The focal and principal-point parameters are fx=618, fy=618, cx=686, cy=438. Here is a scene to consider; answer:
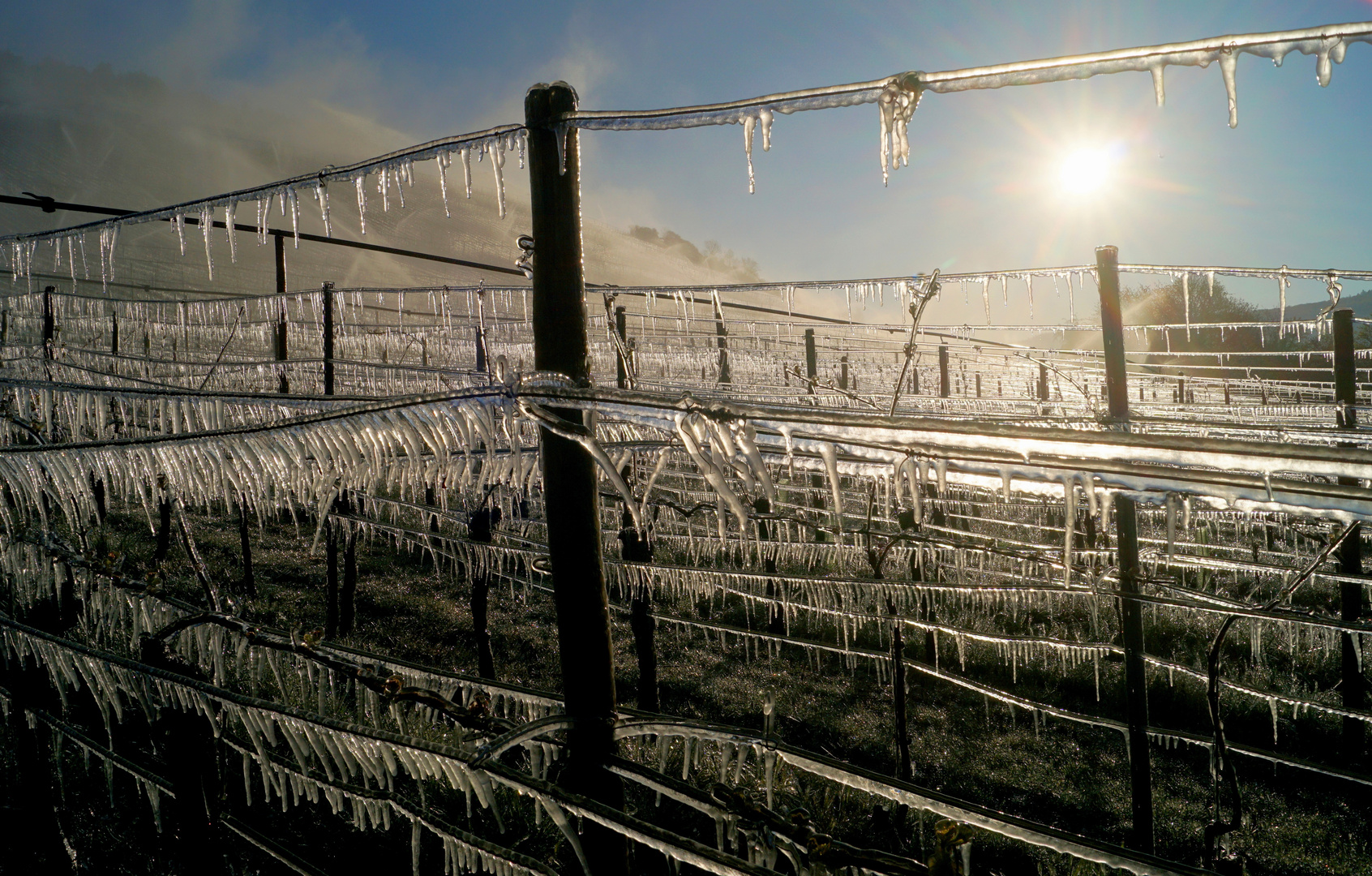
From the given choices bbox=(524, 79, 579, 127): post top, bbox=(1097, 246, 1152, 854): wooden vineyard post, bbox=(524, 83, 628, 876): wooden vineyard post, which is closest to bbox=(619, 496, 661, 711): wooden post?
bbox=(1097, 246, 1152, 854): wooden vineyard post

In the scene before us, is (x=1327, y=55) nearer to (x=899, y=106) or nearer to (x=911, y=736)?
(x=899, y=106)

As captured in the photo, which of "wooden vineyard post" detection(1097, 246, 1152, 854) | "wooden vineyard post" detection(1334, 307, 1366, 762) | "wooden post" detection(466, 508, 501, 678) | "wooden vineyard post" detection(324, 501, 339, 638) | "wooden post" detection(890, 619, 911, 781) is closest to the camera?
"wooden vineyard post" detection(1097, 246, 1152, 854)

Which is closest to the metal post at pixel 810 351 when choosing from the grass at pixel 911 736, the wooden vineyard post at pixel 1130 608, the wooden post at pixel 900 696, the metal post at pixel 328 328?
the grass at pixel 911 736

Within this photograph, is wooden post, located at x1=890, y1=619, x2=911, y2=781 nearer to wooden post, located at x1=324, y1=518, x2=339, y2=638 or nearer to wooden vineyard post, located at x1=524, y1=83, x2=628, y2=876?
wooden vineyard post, located at x1=524, y1=83, x2=628, y2=876

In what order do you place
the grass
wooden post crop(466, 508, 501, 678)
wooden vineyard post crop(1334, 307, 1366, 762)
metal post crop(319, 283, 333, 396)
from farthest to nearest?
metal post crop(319, 283, 333, 396) → wooden post crop(466, 508, 501, 678) → wooden vineyard post crop(1334, 307, 1366, 762) → the grass

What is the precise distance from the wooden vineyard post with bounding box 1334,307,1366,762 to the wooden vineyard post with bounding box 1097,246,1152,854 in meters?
2.51

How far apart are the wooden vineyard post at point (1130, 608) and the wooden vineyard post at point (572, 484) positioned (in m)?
2.35

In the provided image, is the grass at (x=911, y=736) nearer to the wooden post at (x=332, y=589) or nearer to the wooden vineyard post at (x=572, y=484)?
the wooden post at (x=332, y=589)

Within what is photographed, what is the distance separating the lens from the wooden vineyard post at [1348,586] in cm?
415

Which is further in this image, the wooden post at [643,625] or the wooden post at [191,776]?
the wooden post at [643,625]

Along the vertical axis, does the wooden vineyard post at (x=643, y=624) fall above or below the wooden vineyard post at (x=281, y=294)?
below

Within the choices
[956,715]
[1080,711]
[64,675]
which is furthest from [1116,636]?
[64,675]

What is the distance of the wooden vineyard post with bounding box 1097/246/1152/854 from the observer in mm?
2744

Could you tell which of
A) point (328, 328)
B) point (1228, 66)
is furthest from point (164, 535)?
point (1228, 66)
